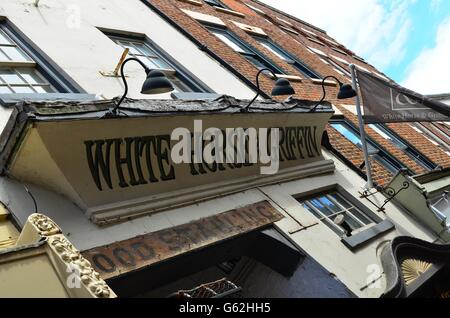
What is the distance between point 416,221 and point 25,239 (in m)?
7.71

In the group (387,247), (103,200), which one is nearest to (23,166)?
(103,200)

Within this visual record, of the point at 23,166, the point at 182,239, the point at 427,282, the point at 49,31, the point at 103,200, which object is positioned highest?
the point at 49,31

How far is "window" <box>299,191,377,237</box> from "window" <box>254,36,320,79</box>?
681 centimetres

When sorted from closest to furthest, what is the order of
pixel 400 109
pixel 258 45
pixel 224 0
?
pixel 400 109 → pixel 258 45 → pixel 224 0

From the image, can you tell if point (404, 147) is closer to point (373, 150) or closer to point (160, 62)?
point (373, 150)

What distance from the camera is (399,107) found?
8.42m

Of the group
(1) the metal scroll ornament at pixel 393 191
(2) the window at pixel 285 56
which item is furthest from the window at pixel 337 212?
(2) the window at pixel 285 56

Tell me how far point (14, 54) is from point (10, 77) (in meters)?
0.71

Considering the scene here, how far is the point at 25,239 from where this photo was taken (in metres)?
3.60

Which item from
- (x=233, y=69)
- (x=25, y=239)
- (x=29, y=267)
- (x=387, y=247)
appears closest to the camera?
(x=29, y=267)

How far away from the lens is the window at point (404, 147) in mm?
12172

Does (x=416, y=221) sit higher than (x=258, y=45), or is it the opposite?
(x=258, y=45)

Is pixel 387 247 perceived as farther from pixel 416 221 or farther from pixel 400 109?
pixel 400 109
